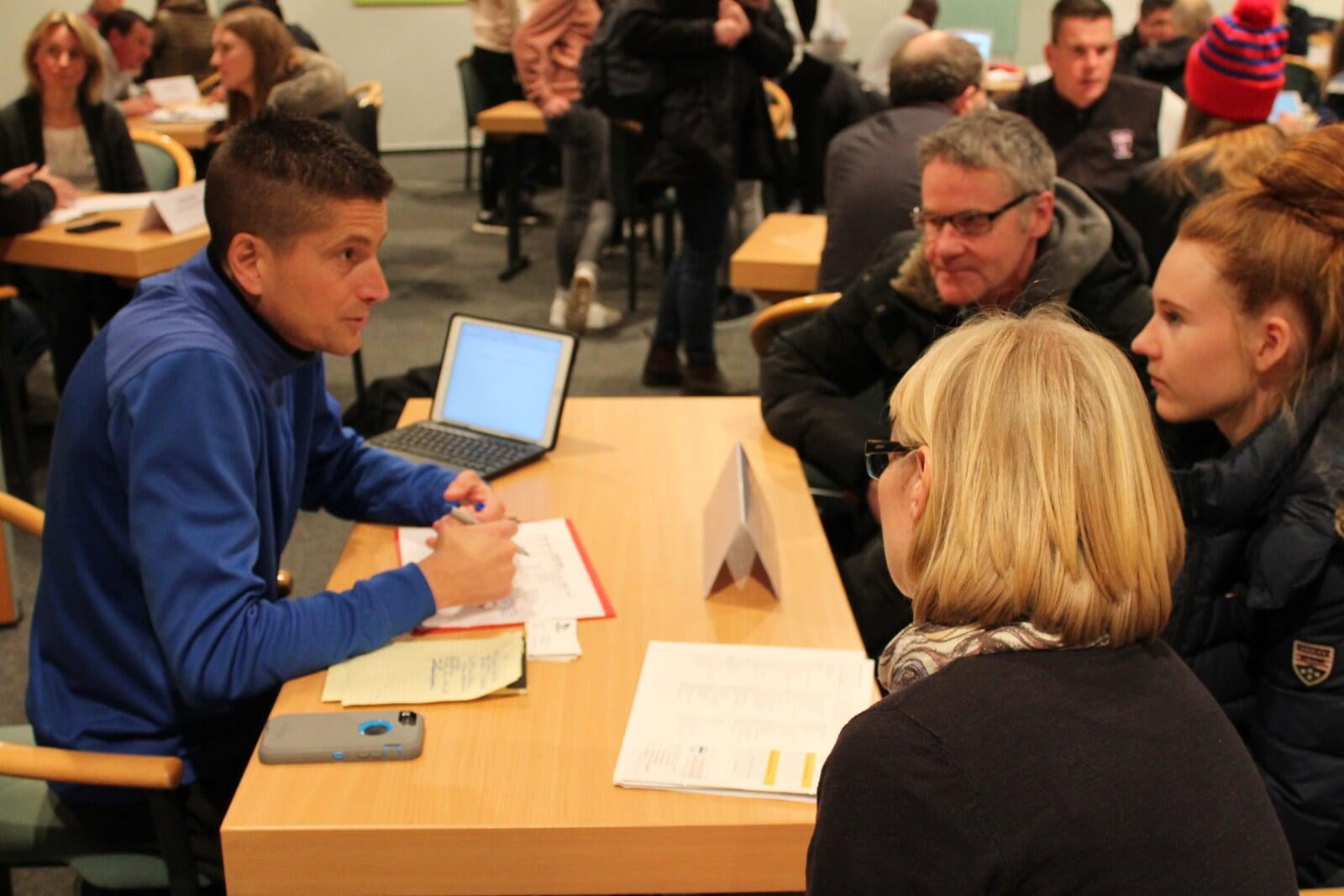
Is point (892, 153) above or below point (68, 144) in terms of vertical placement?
above

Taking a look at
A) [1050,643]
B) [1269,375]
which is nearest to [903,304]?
[1269,375]

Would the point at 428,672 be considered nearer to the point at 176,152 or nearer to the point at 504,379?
the point at 504,379

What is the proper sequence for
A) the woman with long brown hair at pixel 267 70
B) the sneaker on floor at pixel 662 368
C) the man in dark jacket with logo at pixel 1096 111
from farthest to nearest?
the sneaker on floor at pixel 662 368 < the woman with long brown hair at pixel 267 70 < the man in dark jacket with logo at pixel 1096 111

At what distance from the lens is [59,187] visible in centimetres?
371

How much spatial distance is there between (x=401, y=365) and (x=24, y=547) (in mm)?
1642

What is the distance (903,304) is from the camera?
2.30m

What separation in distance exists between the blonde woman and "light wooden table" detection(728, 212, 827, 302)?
2367mm

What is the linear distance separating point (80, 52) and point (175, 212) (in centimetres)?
99

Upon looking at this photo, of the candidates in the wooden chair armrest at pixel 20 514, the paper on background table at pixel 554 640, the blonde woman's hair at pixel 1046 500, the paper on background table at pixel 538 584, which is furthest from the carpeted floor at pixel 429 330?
the blonde woman's hair at pixel 1046 500

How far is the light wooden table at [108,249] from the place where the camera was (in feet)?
10.8

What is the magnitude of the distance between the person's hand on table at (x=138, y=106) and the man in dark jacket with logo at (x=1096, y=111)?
3.97 metres

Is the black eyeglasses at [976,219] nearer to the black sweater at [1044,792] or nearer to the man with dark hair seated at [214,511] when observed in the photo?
the man with dark hair seated at [214,511]

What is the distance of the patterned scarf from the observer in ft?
3.03

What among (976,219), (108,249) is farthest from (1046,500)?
(108,249)
